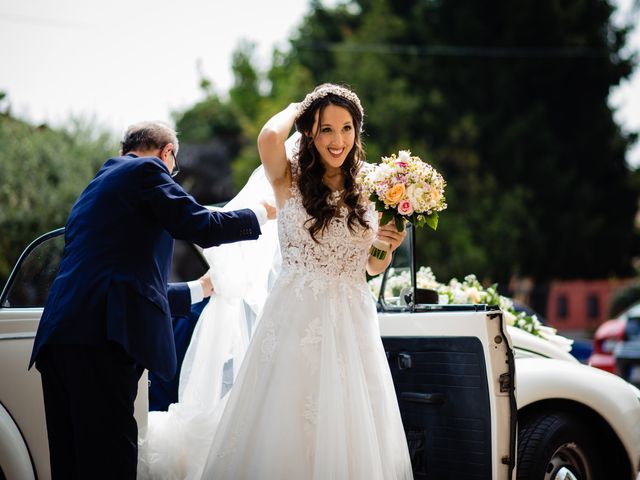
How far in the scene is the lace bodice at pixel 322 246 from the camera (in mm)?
3850

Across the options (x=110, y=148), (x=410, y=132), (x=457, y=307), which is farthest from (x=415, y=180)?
(x=410, y=132)

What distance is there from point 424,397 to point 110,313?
1.74 metres

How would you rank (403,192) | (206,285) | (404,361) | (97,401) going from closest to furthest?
(97,401), (403,192), (404,361), (206,285)

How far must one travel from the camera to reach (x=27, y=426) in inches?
153

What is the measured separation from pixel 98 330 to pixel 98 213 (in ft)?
1.70

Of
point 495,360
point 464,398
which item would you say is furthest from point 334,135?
point 464,398

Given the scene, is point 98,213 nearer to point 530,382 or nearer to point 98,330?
point 98,330

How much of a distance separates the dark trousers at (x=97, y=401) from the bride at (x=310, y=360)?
549 millimetres

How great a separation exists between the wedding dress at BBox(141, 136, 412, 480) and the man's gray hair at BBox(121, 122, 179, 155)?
0.69 m

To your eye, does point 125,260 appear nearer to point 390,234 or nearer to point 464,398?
point 390,234

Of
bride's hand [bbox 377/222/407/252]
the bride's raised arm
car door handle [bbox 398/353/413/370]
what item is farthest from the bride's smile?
car door handle [bbox 398/353/413/370]

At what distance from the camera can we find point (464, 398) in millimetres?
3926

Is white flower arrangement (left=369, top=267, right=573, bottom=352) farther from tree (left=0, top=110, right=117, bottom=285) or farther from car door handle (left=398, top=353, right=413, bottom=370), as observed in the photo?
tree (left=0, top=110, right=117, bottom=285)

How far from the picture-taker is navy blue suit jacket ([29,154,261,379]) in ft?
10.7
